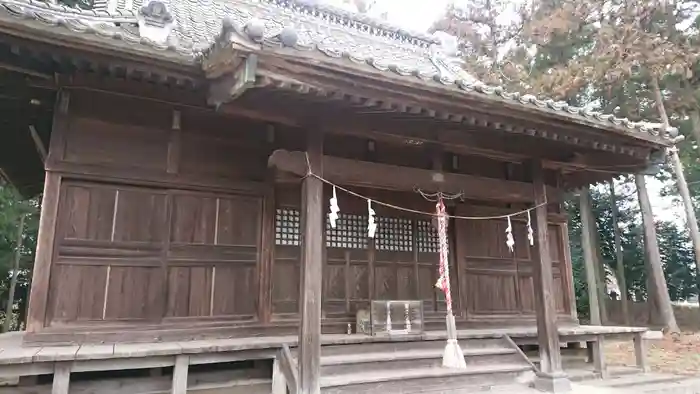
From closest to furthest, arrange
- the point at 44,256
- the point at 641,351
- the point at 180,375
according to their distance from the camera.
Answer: the point at 180,375
the point at 44,256
the point at 641,351

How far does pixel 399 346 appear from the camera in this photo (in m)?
5.36

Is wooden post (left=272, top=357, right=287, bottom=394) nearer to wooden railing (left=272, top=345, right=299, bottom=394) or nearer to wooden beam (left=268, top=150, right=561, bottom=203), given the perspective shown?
wooden railing (left=272, top=345, right=299, bottom=394)

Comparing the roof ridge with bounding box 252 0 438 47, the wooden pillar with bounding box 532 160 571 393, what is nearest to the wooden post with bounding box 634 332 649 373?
the wooden pillar with bounding box 532 160 571 393

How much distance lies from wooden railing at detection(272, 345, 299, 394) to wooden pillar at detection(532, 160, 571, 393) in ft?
9.79

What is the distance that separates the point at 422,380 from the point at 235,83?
352cm

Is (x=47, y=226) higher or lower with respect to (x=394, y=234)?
lower

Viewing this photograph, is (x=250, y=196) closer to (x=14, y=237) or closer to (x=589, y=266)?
(x=14, y=237)

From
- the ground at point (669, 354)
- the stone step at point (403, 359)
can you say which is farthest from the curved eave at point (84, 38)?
the ground at point (669, 354)

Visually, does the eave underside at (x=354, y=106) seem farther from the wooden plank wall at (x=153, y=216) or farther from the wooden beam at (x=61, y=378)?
the wooden beam at (x=61, y=378)

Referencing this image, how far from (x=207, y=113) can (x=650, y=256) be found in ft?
46.9

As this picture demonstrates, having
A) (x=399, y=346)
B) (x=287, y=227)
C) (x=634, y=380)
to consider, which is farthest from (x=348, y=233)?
(x=634, y=380)

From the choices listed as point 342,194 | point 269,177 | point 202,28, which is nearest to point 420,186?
point 342,194

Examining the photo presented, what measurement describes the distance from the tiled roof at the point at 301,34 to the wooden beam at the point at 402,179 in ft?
3.68

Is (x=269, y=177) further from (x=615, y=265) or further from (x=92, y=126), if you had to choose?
(x=615, y=265)
